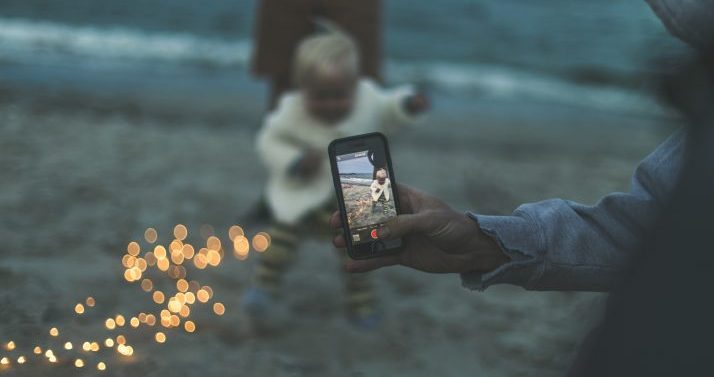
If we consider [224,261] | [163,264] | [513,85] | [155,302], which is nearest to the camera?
[155,302]

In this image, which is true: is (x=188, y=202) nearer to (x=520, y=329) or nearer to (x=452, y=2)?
(x=520, y=329)

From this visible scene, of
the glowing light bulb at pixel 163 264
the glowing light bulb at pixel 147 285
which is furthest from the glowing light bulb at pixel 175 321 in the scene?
the glowing light bulb at pixel 163 264

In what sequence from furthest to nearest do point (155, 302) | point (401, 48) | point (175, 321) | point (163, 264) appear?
point (401, 48)
point (163, 264)
point (155, 302)
point (175, 321)

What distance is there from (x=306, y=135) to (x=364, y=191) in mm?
1737

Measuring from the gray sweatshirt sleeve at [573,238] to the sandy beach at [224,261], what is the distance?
0.17 meters

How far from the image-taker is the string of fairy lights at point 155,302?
101 inches

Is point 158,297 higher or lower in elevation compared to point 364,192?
lower

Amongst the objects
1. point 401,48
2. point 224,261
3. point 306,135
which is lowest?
point 401,48

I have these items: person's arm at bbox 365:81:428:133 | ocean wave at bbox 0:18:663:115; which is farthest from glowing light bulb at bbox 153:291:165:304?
ocean wave at bbox 0:18:663:115

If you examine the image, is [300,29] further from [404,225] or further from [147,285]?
[404,225]

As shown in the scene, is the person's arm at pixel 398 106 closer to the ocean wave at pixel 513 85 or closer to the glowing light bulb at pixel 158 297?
the glowing light bulb at pixel 158 297

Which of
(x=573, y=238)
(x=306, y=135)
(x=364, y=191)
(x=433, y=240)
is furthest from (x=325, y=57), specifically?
(x=573, y=238)

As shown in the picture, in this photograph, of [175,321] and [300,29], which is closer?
[175,321]

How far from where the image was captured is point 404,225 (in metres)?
1.76
